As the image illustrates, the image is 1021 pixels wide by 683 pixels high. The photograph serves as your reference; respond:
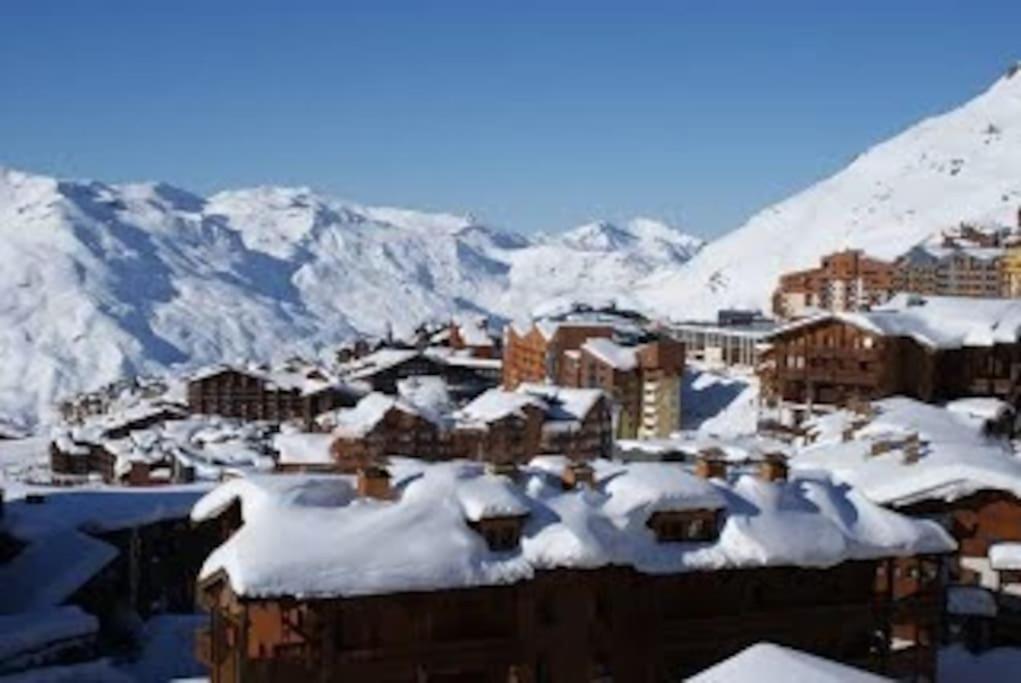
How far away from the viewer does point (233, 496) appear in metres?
29.3

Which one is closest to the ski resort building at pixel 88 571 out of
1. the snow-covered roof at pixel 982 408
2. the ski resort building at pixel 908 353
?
the snow-covered roof at pixel 982 408

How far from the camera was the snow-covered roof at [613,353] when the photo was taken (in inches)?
3575

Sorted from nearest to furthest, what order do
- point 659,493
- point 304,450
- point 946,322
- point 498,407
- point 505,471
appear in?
point 659,493
point 505,471
point 946,322
point 304,450
point 498,407

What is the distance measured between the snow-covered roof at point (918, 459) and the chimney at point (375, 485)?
17.1 m

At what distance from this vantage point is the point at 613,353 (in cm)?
9294

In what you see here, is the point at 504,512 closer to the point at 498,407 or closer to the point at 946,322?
the point at 946,322

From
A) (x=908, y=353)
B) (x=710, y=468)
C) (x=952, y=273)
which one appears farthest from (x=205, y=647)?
(x=952, y=273)

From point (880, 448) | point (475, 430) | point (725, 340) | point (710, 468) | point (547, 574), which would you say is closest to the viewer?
point (547, 574)

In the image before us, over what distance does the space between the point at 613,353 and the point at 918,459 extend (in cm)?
5017

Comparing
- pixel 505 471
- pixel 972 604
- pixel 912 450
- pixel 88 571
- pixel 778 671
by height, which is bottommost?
pixel 88 571

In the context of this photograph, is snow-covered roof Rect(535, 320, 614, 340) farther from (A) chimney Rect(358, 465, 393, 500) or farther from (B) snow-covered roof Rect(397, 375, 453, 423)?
(A) chimney Rect(358, 465, 393, 500)

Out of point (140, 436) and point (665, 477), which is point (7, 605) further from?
point (140, 436)

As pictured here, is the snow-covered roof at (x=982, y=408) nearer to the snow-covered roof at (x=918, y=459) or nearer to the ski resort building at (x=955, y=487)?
the snow-covered roof at (x=918, y=459)

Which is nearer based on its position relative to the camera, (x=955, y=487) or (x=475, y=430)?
(x=955, y=487)
